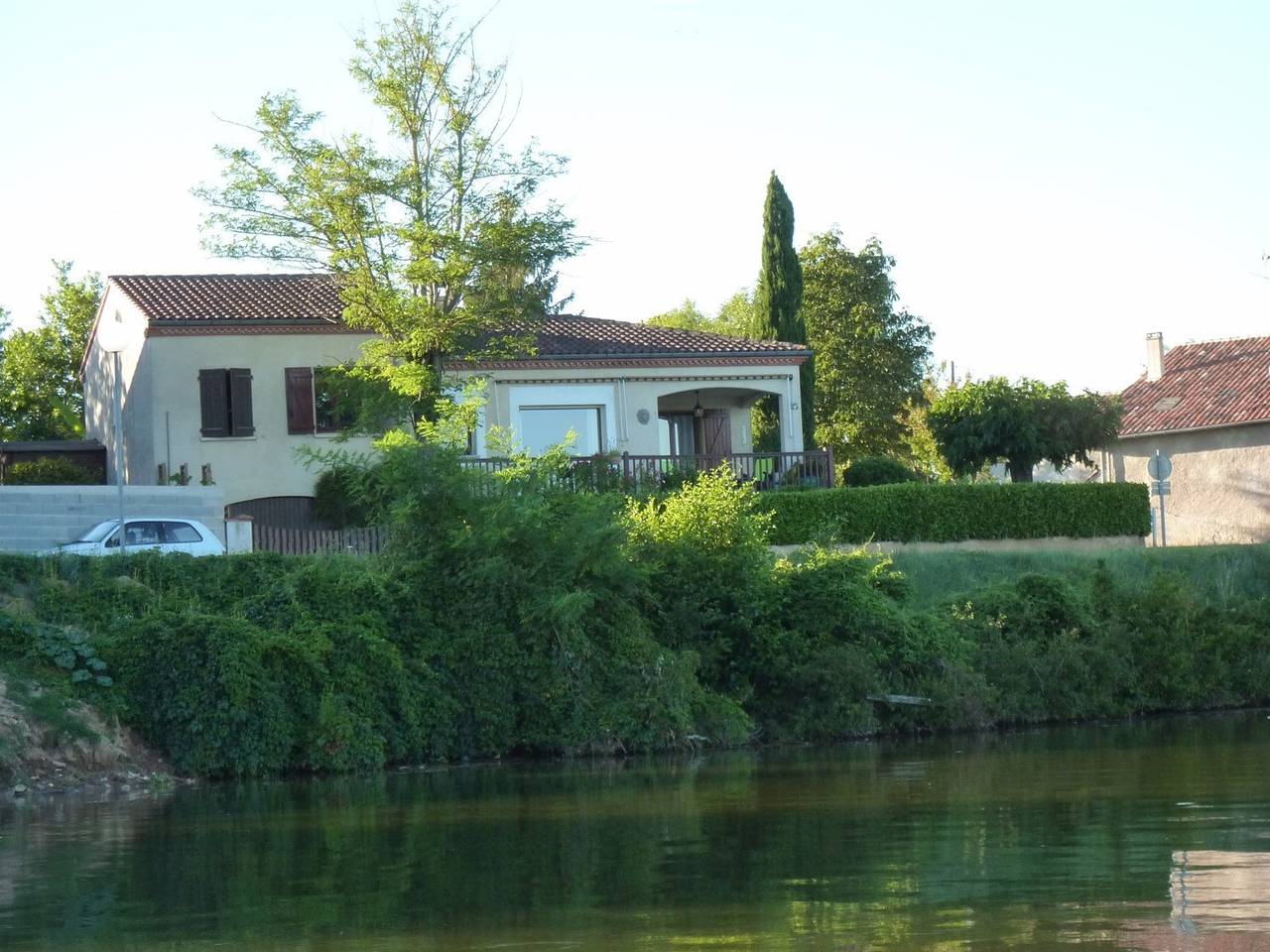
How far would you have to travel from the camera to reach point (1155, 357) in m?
53.6

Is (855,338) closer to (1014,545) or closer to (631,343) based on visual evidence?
(631,343)

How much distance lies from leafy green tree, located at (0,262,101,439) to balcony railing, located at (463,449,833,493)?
24317mm

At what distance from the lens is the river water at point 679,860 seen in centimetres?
1019

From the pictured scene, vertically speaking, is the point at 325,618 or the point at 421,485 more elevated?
the point at 421,485

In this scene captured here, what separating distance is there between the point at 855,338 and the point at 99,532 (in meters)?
30.0

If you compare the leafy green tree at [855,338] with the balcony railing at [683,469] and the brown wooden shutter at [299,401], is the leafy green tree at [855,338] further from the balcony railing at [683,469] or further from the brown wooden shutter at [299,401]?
the brown wooden shutter at [299,401]

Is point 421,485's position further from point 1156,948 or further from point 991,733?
point 1156,948

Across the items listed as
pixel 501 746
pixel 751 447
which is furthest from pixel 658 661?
pixel 751 447

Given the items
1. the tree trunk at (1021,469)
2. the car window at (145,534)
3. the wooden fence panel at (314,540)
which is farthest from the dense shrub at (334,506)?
the tree trunk at (1021,469)

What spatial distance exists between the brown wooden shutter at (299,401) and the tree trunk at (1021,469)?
1653cm

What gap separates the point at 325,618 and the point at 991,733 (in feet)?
32.9

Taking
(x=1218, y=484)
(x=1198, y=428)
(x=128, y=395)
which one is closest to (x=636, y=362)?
(x=128, y=395)

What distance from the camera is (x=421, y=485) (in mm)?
24266

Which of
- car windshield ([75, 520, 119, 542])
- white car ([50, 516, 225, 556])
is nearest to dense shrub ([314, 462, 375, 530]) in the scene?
white car ([50, 516, 225, 556])
